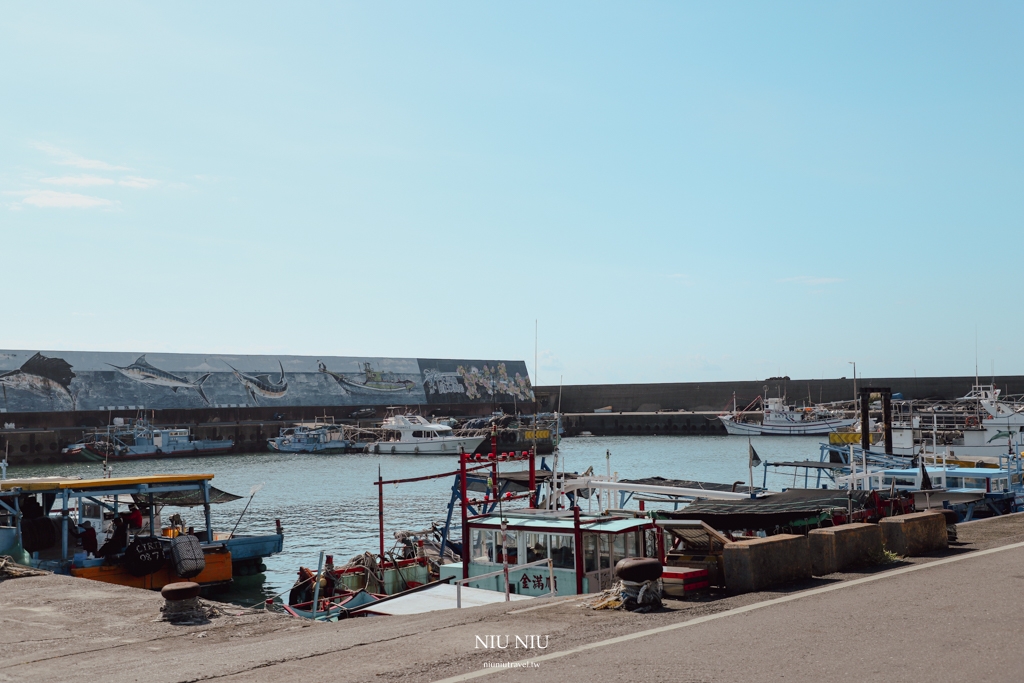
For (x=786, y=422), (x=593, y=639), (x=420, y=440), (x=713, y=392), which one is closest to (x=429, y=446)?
(x=420, y=440)

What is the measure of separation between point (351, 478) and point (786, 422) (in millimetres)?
60615

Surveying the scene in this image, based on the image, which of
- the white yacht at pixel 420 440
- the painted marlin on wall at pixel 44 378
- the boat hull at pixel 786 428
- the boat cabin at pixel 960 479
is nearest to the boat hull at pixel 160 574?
the boat cabin at pixel 960 479

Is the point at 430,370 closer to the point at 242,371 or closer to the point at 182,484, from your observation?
the point at 242,371

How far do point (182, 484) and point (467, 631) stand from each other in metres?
17.2

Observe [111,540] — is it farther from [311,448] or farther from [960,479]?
[311,448]

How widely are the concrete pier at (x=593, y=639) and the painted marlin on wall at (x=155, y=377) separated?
91841mm

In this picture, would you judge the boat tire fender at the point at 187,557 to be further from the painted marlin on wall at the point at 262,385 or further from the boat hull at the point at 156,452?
Answer: the painted marlin on wall at the point at 262,385

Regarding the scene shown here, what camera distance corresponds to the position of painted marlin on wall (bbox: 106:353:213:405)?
321 feet

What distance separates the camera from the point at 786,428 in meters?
107

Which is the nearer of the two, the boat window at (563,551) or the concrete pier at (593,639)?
the concrete pier at (593,639)

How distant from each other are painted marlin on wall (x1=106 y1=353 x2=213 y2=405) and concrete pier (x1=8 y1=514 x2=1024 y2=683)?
91.8 meters

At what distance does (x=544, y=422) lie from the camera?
10112cm

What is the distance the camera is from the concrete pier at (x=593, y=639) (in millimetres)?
7926

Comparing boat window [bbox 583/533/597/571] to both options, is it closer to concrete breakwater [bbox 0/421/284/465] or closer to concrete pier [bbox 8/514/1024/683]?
concrete pier [bbox 8/514/1024/683]
